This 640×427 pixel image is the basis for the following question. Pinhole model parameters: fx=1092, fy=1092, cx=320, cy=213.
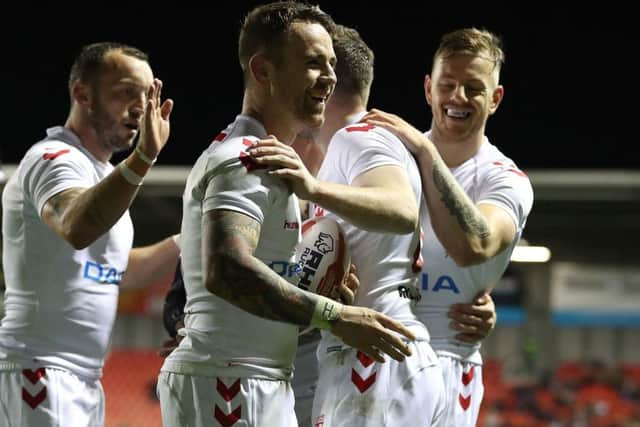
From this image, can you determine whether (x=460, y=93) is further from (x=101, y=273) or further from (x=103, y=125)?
(x=101, y=273)

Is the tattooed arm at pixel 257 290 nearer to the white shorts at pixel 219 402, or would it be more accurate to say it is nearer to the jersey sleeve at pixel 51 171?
the white shorts at pixel 219 402

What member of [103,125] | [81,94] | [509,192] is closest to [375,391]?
[509,192]

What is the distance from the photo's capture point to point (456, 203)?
3.81 metres

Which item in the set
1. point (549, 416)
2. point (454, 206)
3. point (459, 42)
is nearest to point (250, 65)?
point (454, 206)

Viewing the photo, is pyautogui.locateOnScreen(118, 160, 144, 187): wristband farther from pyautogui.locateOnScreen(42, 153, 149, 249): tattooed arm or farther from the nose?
the nose

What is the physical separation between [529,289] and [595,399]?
1.74 metres

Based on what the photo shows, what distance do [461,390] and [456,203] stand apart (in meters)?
0.78

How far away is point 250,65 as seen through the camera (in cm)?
328

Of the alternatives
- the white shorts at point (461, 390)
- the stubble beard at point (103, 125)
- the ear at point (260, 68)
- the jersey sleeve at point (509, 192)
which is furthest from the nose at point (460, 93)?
the stubble beard at point (103, 125)

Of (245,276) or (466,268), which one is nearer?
(245,276)

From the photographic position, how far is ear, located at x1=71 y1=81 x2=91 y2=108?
4.58 metres

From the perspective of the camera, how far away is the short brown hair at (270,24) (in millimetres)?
3250

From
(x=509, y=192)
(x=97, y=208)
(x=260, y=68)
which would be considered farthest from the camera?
(x=509, y=192)

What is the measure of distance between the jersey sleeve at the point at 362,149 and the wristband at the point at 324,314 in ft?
2.06
